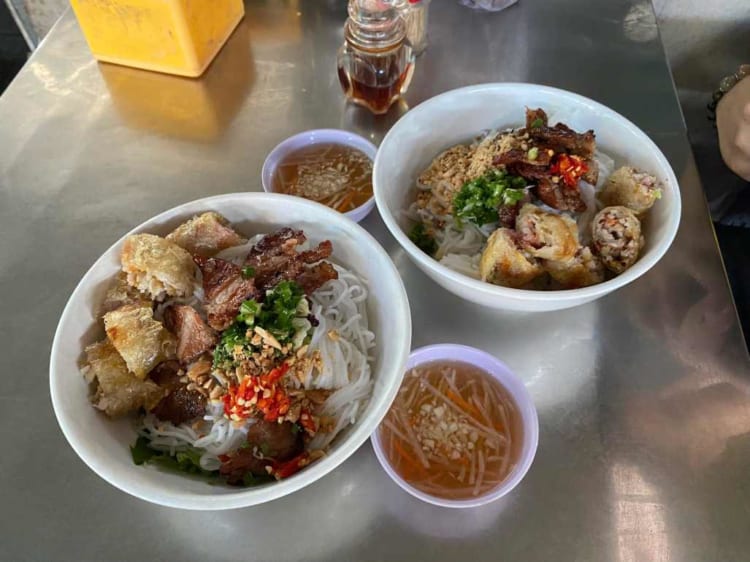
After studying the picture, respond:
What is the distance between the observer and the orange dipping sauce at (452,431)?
1.33m

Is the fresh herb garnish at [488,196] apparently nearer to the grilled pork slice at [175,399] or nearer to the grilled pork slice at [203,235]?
the grilled pork slice at [203,235]

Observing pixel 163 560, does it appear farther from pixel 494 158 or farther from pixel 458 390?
pixel 494 158

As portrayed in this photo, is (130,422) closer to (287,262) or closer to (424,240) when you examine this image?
(287,262)

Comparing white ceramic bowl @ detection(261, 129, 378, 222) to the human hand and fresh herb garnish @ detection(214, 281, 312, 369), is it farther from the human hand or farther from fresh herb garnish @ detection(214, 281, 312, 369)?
the human hand

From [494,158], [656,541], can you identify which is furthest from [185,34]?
[656,541]

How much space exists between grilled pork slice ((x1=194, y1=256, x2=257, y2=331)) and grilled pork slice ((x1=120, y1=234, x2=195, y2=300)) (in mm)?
98

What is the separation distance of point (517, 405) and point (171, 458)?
0.85 metres

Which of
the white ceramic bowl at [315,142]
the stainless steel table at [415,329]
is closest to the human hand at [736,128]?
the stainless steel table at [415,329]

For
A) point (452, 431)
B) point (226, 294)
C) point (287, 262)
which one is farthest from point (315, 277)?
point (452, 431)

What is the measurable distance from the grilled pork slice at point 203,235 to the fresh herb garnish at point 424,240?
1.76 ft

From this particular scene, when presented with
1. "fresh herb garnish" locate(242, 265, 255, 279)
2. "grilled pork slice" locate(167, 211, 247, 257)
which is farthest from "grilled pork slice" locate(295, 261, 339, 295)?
"grilled pork slice" locate(167, 211, 247, 257)

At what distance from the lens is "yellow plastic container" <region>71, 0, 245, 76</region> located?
6.74 feet

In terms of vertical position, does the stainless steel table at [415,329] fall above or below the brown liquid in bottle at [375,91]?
below

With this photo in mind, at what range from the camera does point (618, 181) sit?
155 cm
